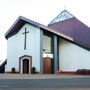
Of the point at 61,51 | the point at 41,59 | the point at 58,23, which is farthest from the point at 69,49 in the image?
the point at 58,23

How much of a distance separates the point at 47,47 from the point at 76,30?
5606 mm

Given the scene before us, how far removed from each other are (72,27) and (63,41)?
3.75 meters

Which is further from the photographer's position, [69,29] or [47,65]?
Result: [69,29]

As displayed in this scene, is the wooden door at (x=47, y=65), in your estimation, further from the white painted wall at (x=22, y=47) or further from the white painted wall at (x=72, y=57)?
the white painted wall at (x=72, y=57)

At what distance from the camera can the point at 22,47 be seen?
1646 inches

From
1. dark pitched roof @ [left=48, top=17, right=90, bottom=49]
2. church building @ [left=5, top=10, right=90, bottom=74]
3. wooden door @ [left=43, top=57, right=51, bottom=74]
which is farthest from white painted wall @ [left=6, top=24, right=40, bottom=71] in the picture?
dark pitched roof @ [left=48, top=17, right=90, bottom=49]

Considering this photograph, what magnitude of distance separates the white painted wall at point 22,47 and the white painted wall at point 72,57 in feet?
13.4

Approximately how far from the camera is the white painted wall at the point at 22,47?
38316mm

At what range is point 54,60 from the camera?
3872 cm

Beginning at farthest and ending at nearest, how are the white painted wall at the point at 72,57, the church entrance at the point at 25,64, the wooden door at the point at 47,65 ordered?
1. the church entrance at the point at 25,64
2. the wooden door at the point at 47,65
3. the white painted wall at the point at 72,57

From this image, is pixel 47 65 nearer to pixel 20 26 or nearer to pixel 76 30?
pixel 76 30

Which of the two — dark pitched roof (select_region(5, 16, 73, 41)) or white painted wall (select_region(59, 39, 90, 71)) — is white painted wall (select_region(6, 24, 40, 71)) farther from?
white painted wall (select_region(59, 39, 90, 71))

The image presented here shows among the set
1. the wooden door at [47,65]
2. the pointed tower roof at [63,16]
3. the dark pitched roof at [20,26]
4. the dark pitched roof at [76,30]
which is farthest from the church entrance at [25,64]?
the pointed tower roof at [63,16]

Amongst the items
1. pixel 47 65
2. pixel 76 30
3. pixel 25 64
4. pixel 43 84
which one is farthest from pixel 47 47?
pixel 43 84
